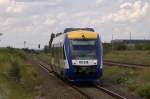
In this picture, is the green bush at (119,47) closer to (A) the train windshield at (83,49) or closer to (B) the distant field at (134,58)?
(B) the distant field at (134,58)

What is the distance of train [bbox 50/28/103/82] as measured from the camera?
28.8 metres

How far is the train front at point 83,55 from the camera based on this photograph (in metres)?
28.8

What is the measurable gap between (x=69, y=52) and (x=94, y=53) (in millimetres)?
1453

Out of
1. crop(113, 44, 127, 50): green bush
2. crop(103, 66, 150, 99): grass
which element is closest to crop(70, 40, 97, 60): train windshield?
crop(103, 66, 150, 99): grass

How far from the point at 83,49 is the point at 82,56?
576 mm

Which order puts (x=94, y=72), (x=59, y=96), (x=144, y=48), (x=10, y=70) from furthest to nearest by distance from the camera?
1. (x=144, y=48)
2. (x=10, y=70)
3. (x=94, y=72)
4. (x=59, y=96)

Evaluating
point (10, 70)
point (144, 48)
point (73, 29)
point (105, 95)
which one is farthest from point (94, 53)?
point (144, 48)

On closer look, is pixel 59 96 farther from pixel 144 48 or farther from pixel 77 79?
pixel 144 48

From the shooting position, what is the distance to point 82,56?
29.1m

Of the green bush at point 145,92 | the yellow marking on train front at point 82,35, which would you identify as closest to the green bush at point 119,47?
A: the yellow marking on train front at point 82,35

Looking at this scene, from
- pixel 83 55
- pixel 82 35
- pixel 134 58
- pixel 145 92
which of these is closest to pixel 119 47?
pixel 134 58

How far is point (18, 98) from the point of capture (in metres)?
21.8

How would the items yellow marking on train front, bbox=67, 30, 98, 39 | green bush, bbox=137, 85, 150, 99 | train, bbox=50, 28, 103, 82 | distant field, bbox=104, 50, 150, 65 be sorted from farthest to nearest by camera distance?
1. distant field, bbox=104, 50, 150, 65
2. yellow marking on train front, bbox=67, 30, 98, 39
3. train, bbox=50, 28, 103, 82
4. green bush, bbox=137, 85, 150, 99

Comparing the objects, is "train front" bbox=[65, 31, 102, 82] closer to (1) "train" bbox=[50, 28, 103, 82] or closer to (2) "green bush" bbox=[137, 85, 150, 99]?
(1) "train" bbox=[50, 28, 103, 82]
